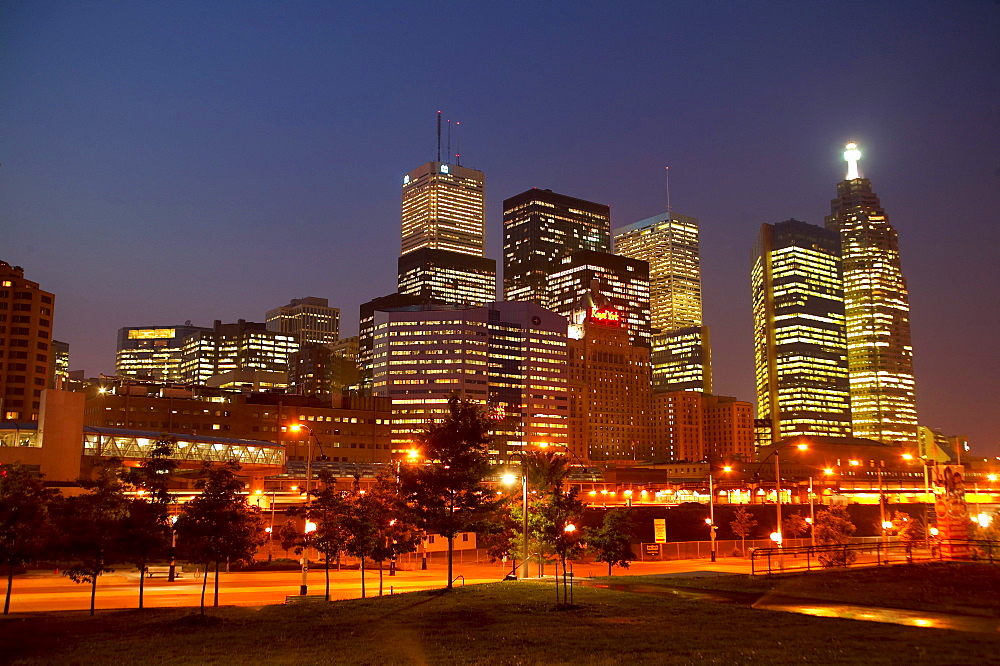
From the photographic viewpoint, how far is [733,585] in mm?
38031

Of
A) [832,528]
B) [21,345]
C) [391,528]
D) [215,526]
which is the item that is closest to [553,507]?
[391,528]

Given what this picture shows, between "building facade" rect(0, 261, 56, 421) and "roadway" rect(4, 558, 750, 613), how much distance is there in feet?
440

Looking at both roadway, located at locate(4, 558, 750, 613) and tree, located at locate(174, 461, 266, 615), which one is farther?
roadway, located at locate(4, 558, 750, 613)

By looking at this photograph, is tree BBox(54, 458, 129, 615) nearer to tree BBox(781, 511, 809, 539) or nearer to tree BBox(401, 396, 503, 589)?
tree BBox(401, 396, 503, 589)

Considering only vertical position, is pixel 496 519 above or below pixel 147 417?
below

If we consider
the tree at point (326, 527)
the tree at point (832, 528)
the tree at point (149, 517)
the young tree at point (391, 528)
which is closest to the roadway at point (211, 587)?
the tree at point (326, 527)

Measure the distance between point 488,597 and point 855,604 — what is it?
44.8 feet

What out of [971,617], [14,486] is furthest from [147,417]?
[971,617]

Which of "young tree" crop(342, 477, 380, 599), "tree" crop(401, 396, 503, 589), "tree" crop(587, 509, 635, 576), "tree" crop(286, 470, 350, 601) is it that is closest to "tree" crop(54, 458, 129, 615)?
"tree" crop(286, 470, 350, 601)

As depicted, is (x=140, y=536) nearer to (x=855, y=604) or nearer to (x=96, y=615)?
(x=96, y=615)

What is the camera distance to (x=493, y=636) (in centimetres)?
2591

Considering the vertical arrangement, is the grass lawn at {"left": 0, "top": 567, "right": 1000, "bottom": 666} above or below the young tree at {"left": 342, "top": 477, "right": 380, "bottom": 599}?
below

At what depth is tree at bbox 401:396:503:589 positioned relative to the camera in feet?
129

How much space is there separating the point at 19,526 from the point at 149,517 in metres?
6.37
